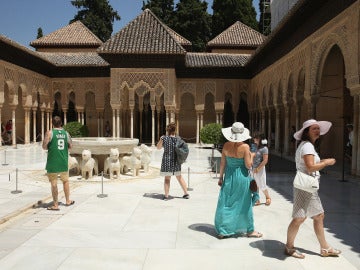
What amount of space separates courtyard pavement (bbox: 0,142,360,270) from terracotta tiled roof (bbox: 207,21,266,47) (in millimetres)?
23196

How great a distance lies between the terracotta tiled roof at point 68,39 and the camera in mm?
30891

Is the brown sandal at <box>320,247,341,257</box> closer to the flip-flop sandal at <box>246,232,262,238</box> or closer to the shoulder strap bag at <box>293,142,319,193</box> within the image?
the shoulder strap bag at <box>293,142,319,193</box>

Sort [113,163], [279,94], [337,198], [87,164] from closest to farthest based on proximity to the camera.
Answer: [337,198] < [87,164] < [113,163] < [279,94]

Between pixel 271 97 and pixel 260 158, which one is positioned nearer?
pixel 260 158

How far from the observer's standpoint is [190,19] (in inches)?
1641

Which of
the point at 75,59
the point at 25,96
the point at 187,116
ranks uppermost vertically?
the point at 75,59

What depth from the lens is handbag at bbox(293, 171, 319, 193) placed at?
13.2 feet

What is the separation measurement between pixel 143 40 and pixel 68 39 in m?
12.2

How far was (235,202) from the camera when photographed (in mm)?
4797

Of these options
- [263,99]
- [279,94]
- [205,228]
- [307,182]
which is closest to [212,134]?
[279,94]

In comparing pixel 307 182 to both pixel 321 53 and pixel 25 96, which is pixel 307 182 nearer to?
pixel 321 53

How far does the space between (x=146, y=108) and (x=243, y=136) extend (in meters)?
25.5

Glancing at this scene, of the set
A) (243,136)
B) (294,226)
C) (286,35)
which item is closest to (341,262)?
(294,226)

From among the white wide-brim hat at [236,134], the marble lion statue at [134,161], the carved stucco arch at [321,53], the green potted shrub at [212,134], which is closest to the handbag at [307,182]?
the white wide-brim hat at [236,134]
